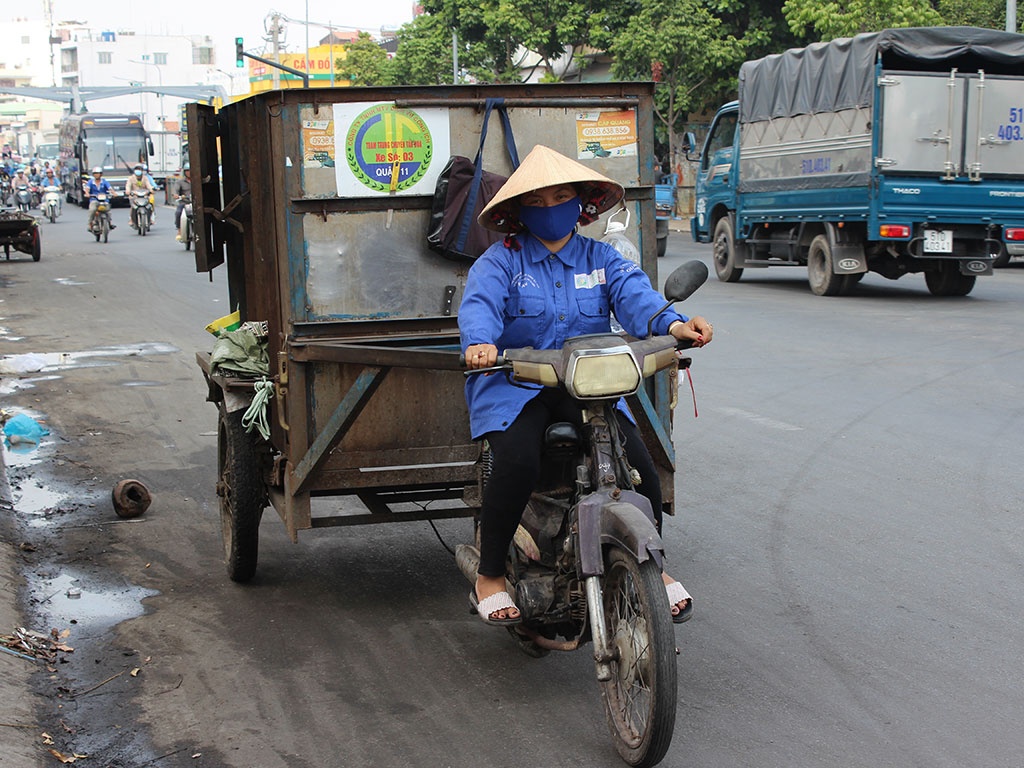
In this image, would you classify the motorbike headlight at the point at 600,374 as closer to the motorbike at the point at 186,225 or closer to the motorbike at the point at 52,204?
the motorbike at the point at 186,225

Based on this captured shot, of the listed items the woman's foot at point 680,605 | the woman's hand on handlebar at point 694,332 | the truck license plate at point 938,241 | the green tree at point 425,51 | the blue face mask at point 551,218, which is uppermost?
the green tree at point 425,51

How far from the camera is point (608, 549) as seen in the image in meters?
3.62

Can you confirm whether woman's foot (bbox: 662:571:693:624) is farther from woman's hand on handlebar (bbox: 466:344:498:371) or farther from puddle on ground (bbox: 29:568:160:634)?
puddle on ground (bbox: 29:568:160:634)

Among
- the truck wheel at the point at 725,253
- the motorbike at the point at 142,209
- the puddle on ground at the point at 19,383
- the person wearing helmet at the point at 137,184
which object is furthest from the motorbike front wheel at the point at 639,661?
the motorbike at the point at 142,209

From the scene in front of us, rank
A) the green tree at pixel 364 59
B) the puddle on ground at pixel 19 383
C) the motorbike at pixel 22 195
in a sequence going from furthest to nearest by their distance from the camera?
1. the green tree at pixel 364 59
2. the motorbike at pixel 22 195
3. the puddle on ground at pixel 19 383

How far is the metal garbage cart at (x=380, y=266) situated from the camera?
475 centimetres

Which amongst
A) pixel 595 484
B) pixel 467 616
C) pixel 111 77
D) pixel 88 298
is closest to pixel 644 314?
pixel 595 484

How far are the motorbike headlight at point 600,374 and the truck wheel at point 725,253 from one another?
16166mm

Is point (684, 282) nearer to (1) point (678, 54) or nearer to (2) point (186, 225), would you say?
(2) point (186, 225)

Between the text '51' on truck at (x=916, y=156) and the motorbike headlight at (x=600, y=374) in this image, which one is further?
the text '51' on truck at (x=916, y=156)

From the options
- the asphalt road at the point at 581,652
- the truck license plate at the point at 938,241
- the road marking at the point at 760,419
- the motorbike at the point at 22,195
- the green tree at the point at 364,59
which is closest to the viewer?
the asphalt road at the point at 581,652

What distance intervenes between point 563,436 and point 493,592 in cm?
62

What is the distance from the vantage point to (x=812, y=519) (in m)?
6.15

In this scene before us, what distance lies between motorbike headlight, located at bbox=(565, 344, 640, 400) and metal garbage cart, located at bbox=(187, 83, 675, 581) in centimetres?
121
